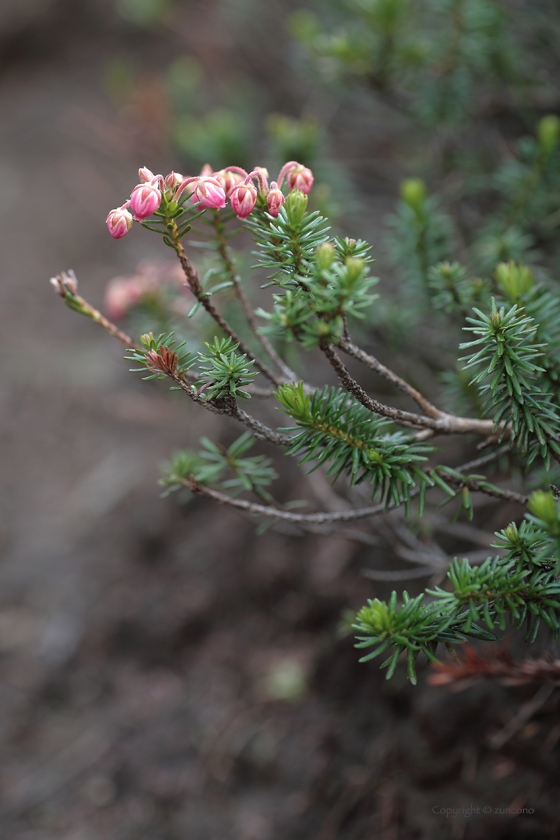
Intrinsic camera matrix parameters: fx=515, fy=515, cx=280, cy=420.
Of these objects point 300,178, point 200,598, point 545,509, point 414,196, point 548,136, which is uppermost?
point 548,136

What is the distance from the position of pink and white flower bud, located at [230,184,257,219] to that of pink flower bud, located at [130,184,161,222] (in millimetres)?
112

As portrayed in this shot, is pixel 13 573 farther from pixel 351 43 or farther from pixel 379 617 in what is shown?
pixel 351 43

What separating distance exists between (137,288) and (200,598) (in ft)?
4.30

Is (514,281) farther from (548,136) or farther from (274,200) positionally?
(548,136)

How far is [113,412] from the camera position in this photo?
112 inches

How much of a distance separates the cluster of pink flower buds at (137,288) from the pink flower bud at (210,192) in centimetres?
62

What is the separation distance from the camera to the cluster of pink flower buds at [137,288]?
4.68ft

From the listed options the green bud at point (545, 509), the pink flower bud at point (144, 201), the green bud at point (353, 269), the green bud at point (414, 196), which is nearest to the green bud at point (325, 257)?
the green bud at point (353, 269)

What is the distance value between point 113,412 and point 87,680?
1339 millimetres

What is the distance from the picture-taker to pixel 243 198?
2.50ft

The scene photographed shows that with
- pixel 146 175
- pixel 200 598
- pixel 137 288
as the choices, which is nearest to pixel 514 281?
pixel 146 175

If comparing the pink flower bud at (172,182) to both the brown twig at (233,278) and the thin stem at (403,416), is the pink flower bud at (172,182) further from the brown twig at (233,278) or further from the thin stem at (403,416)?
the thin stem at (403,416)

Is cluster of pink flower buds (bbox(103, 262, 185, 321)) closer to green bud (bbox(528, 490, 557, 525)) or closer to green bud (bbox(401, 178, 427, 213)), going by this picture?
green bud (bbox(401, 178, 427, 213))

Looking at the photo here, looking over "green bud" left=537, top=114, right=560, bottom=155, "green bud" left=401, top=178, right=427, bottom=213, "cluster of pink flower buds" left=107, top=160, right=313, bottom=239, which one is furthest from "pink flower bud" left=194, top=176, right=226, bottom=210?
"green bud" left=537, top=114, right=560, bottom=155
